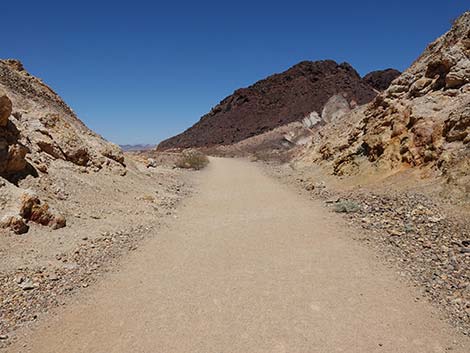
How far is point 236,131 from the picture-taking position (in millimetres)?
67000

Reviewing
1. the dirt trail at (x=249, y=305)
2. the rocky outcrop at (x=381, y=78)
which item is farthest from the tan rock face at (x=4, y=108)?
the rocky outcrop at (x=381, y=78)

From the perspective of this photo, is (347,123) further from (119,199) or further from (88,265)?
(88,265)

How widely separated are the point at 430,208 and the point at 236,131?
197 feet

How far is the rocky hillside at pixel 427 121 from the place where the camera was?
31.2 feet

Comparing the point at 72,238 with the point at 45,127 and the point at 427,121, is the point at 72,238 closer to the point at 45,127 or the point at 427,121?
the point at 45,127

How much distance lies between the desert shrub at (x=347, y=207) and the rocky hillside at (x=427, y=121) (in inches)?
88.9

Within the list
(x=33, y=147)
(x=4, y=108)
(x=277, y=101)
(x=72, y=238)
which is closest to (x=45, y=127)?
(x=33, y=147)

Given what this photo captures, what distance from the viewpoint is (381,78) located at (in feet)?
256

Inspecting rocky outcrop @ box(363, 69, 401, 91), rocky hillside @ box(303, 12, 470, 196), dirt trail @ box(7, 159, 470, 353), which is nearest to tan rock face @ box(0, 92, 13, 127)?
dirt trail @ box(7, 159, 470, 353)

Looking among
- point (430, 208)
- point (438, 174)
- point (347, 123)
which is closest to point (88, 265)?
point (430, 208)

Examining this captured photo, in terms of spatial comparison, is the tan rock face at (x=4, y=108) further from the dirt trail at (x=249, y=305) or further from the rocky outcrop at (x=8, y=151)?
the dirt trail at (x=249, y=305)

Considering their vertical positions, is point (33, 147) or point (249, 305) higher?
point (33, 147)

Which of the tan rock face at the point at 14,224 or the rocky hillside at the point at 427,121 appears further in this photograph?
the rocky hillside at the point at 427,121

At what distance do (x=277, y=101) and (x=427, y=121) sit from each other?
199 feet
